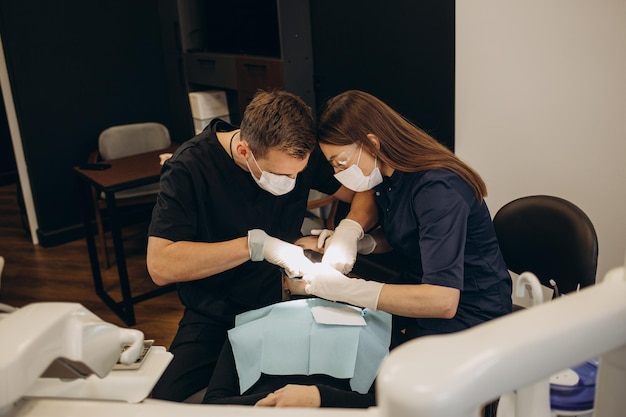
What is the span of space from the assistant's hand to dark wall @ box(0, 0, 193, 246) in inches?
125

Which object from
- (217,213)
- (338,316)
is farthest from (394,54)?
(338,316)

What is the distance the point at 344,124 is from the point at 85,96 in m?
2.91

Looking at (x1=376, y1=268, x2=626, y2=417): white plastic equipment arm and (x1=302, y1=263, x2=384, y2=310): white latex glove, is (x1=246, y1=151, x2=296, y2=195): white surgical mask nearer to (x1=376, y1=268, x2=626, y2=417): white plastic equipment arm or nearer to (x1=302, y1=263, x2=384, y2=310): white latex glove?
(x1=302, y1=263, x2=384, y2=310): white latex glove

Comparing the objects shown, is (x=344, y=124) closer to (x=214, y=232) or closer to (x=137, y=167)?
(x=214, y=232)

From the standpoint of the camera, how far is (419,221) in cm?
149

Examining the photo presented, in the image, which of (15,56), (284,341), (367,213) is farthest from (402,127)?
(15,56)

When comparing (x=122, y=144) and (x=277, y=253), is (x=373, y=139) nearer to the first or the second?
(x=277, y=253)

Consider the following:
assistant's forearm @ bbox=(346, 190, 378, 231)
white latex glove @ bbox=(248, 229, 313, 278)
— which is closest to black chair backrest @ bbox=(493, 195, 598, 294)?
assistant's forearm @ bbox=(346, 190, 378, 231)

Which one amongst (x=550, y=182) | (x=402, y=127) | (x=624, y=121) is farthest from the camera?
(x=550, y=182)

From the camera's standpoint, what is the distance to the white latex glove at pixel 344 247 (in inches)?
65.3

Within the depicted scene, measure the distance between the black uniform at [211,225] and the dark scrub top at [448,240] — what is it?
36 centimetres

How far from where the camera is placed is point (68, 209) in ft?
13.2

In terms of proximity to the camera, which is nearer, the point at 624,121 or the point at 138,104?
the point at 624,121

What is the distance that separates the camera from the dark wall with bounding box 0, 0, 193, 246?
12.2ft
